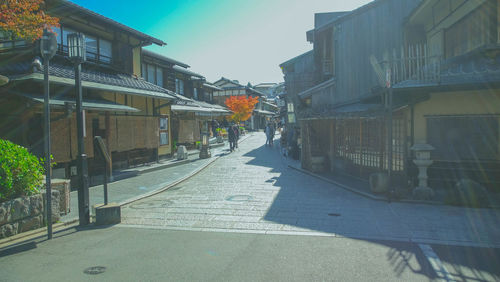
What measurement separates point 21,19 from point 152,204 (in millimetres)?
6186

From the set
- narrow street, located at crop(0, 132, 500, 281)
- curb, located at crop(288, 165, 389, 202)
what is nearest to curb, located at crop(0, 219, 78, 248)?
narrow street, located at crop(0, 132, 500, 281)

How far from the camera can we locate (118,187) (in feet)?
37.7

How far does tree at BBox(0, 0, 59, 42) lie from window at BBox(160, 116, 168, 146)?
357 inches

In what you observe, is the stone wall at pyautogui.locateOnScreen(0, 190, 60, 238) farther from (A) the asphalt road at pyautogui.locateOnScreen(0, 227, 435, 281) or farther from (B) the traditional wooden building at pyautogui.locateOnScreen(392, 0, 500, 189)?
(B) the traditional wooden building at pyautogui.locateOnScreen(392, 0, 500, 189)

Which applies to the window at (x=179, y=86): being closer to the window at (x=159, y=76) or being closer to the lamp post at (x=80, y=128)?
the window at (x=159, y=76)

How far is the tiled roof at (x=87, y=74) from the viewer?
10.2m

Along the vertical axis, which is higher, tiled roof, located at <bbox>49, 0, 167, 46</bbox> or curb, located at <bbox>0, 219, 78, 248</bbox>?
tiled roof, located at <bbox>49, 0, 167, 46</bbox>

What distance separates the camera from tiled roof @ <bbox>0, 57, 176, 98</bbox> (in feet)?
33.3

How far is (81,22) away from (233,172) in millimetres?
9099

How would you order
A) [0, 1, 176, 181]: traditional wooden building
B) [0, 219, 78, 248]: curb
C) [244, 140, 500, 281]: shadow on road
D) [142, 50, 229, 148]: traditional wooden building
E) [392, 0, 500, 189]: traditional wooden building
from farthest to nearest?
1. [142, 50, 229, 148]: traditional wooden building
2. [0, 1, 176, 181]: traditional wooden building
3. [392, 0, 500, 189]: traditional wooden building
4. [0, 219, 78, 248]: curb
5. [244, 140, 500, 281]: shadow on road

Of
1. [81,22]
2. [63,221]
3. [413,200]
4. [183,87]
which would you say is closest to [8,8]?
[81,22]

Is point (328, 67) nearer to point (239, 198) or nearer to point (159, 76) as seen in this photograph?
point (159, 76)

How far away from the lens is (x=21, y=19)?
8.73 metres

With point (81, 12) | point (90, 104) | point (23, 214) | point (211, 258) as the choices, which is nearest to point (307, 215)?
point (211, 258)
